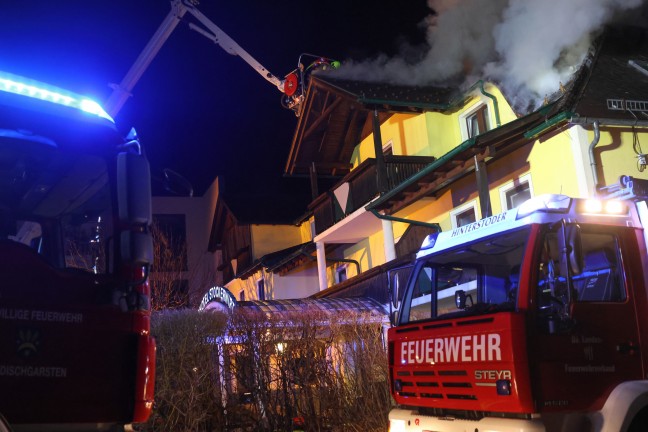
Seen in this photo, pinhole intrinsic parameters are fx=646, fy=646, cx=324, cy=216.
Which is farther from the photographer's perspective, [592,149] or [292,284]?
[292,284]

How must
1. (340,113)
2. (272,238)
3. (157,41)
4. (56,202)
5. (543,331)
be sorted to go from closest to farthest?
(56,202)
(543,331)
(340,113)
(272,238)
(157,41)

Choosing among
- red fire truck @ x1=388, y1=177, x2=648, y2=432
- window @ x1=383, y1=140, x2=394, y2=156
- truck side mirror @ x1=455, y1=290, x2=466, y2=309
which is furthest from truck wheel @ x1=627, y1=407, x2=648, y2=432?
window @ x1=383, y1=140, x2=394, y2=156

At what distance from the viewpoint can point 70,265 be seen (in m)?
4.35

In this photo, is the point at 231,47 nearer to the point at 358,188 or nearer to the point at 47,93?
the point at 358,188

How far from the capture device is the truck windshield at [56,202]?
4.33 m

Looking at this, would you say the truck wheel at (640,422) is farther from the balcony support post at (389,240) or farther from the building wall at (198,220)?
the building wall at (198,220)

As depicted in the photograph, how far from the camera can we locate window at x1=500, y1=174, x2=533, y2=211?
14.1 m

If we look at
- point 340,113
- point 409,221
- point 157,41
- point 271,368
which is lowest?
point 271,368

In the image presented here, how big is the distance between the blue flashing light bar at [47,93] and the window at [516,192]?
35.8 feet

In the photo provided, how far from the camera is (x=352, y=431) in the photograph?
10.9 meters

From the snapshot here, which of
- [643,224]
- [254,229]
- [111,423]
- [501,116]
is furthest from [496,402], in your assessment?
[254,229]

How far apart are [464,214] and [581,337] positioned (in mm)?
11089

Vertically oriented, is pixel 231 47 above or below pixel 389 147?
above

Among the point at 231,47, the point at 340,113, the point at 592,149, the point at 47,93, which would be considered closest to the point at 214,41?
the point at 231,47
